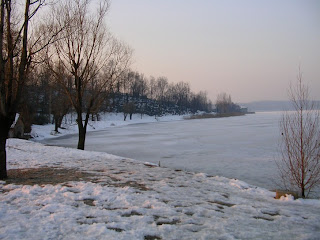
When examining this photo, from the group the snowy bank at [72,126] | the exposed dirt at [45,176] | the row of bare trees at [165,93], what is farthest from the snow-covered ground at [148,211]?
the row of bare trees at [165,93]

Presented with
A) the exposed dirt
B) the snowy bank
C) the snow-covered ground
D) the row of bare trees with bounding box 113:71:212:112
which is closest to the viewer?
the snow-covered ground

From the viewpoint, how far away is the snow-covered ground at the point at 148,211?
12.6 ft

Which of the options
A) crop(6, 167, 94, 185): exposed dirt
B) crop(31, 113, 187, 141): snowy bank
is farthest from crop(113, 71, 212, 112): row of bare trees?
crop(6, 167, 94, 185): exposed dirt

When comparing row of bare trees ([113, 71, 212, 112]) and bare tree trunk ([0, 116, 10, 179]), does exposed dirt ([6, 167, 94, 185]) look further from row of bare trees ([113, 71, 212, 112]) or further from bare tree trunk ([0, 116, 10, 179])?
row of bare trees ([113, 71, 212, 112])

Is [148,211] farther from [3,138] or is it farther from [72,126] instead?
[72,126]

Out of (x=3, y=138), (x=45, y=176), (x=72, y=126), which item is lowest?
(x=72, y=126)

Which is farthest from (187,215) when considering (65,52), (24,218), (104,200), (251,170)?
(65,52)

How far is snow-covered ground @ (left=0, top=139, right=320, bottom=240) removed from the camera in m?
3.84

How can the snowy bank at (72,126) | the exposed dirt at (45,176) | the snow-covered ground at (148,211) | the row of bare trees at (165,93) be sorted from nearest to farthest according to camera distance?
1. the snow-covered ground at (148,211)
2. the exposed dirt at (45,176)
3. the snowy bank at (72,126)
4. the row of bare trees at (165,93)

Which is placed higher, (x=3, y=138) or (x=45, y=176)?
(x=3, y=138)

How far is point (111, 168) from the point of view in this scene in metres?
9.45

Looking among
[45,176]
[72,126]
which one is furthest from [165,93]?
[45,176]

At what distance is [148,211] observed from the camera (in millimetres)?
4750

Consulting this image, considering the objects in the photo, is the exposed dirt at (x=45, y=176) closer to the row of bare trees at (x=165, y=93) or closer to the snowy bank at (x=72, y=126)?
the snowy bank at (x=72, y=126)
